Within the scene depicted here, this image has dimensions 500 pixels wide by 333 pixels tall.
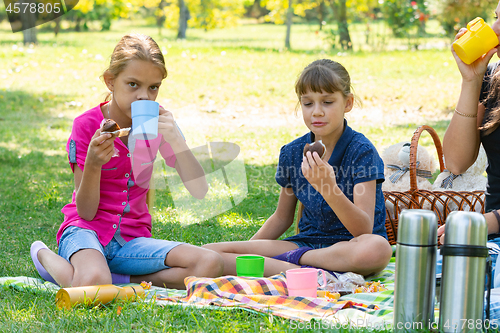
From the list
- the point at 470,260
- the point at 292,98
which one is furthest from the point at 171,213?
the point at 292,98

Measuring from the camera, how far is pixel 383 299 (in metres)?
2.22

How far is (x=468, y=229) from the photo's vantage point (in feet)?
4.96

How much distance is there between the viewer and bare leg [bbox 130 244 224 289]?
2395mm

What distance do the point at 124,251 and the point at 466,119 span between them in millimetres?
1724

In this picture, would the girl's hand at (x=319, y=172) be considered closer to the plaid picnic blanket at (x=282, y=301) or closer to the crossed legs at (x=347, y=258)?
the crossed legs at (x=347, y=258)

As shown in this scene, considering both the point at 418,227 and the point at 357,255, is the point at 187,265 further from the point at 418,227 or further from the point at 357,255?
the point at 418,227

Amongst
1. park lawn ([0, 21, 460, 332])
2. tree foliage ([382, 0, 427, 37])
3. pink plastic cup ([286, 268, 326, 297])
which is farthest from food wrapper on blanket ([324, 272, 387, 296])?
tree foliage ([382, 0, 427, 37])

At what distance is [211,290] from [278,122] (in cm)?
566

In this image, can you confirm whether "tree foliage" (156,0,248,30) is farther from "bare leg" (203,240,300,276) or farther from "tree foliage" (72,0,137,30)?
"bare leg" (203,240,300,276)

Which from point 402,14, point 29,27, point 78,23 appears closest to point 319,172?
point 402,14

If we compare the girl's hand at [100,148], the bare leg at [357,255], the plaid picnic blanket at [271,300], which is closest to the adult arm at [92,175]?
the girl's hand at [100,148]

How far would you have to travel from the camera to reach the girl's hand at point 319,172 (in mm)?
2248

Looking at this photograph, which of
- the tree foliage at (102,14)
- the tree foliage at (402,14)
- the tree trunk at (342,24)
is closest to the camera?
the tree trunk at (342,24)

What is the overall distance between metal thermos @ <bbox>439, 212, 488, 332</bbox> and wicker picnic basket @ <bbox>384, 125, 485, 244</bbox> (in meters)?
1.53
